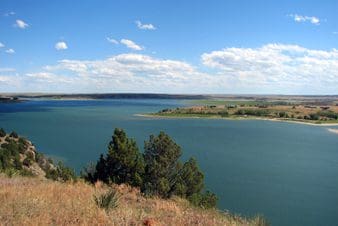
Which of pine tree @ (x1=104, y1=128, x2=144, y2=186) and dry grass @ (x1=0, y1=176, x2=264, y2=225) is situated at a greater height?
dry grass @ (x1=0, y1=176, x2=264, y2=225)

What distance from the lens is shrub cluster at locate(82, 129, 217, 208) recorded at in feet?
78.9

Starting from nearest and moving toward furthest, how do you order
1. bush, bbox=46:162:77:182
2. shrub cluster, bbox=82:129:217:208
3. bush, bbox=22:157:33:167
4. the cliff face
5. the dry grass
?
the dry grass → bush, bbox=46:162:77:182 → shrub cluster, bbox=82:129:217:208 → the cliff face → bush, bbox=22:157:33:167

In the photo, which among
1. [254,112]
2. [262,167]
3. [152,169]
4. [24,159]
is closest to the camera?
[152,169]

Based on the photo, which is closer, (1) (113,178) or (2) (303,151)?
(1) (113,178)

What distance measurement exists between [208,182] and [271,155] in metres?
21.6

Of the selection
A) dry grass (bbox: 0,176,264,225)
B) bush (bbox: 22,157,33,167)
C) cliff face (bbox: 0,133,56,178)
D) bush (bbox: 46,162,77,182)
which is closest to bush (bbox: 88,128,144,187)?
bush (bbox: 46,162,77,182)

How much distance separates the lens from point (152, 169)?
982 inches

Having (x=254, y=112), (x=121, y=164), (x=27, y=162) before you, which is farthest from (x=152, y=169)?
(x=254, y=112)

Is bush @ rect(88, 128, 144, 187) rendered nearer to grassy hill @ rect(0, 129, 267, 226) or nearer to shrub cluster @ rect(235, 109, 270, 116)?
grassy hill @ rect(0, 129, 267, 226)

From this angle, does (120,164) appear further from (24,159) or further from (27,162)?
(24,159)

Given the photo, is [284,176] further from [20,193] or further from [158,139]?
[20,193]

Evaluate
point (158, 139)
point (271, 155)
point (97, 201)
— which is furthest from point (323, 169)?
point (97, 201)

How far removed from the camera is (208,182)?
37.4 m

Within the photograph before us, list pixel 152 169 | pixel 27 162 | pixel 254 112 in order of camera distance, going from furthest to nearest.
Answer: pixel 254 112 → pixel 27 162 → pixel 152 169
